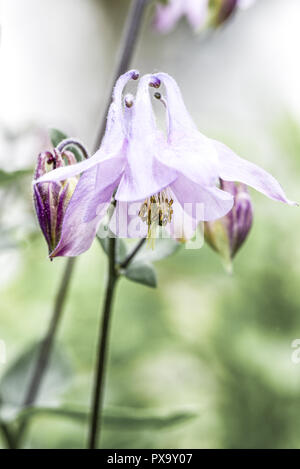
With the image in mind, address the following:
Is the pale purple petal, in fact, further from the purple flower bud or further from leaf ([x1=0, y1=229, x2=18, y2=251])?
leaf ([x1=0, y1=229, x2=18, y2=251])

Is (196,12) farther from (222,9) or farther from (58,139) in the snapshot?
(58,139)

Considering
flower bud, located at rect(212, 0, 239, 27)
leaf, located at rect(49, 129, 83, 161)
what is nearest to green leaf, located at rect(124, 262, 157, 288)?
leaf, located at rect(49, 129, 83, 161)

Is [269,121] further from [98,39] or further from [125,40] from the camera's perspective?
Result: [98,39]

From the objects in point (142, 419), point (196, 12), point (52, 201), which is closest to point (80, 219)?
point (52, 201)

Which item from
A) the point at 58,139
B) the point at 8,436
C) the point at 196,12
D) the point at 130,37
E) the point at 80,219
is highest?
the point at 196,12

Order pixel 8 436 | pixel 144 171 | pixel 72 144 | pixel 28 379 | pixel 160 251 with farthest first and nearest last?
pixel 28 379
pixel 8 436
pixel 160 251
pixel 72 144
pixel 144 171

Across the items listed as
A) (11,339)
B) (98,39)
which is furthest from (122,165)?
(98,39)
